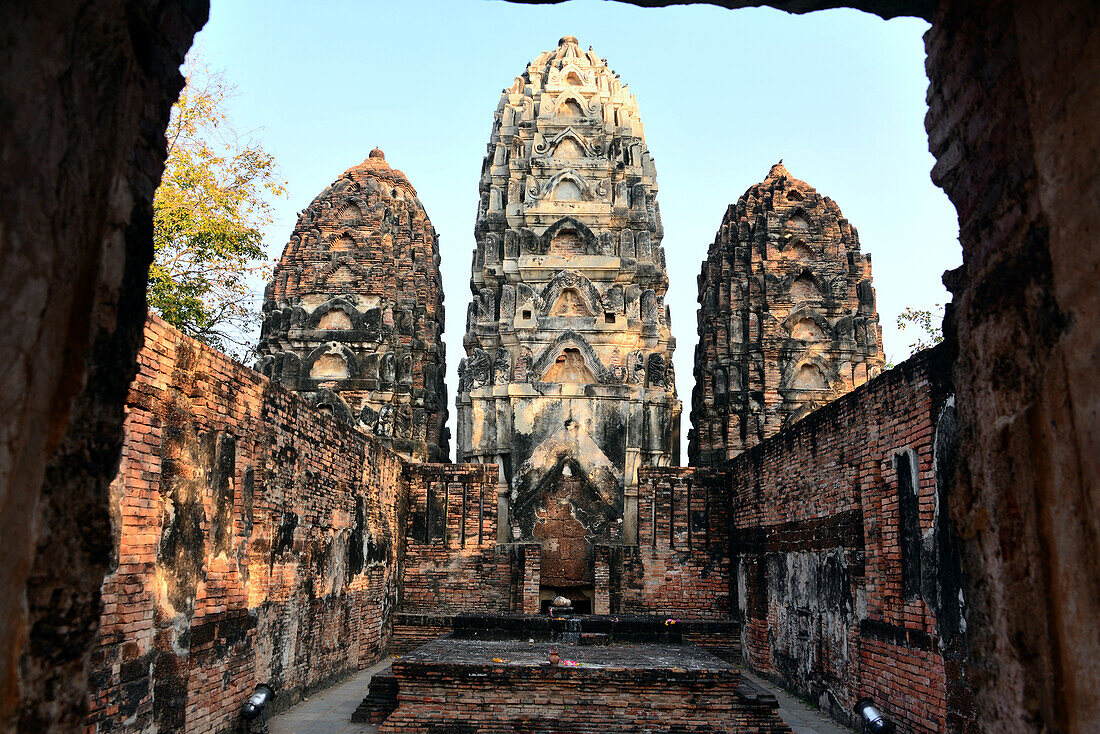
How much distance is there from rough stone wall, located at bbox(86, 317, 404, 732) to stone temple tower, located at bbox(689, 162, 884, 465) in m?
12.8

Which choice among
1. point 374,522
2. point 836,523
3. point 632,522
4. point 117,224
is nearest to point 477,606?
point 374,522

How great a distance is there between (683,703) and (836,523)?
9.51 feet

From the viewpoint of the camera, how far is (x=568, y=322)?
2042 cm

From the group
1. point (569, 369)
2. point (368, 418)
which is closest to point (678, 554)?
point (569, 369)

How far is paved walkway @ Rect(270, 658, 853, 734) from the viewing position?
347 inches

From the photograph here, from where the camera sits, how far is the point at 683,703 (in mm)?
8258

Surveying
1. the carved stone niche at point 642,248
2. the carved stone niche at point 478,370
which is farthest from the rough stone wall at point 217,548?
the carved stone niche at point 642,248

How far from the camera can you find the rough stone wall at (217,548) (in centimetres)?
596

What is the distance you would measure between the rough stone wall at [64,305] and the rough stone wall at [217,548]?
3.22m

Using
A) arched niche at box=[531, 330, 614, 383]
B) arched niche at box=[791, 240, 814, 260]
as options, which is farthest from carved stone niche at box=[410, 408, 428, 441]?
arched niche at box=[791, 240, 814, 260]

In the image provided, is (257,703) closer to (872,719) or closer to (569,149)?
(872,719)

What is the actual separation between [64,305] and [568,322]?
59.5ft

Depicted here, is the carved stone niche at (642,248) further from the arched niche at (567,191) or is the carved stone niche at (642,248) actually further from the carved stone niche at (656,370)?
the carved stone niche at (656,370)

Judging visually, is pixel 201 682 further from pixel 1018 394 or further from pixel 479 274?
pixel 479 274
